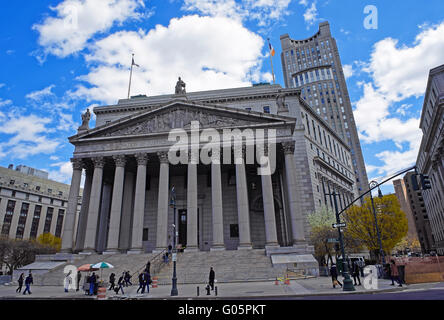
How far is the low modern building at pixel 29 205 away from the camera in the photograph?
7119cm

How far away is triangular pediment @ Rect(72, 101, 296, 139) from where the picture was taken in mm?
33344

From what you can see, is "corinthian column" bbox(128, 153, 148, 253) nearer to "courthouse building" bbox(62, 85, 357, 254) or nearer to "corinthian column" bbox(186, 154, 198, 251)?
"courthouse building" bbox(62, 85, 357, 254)

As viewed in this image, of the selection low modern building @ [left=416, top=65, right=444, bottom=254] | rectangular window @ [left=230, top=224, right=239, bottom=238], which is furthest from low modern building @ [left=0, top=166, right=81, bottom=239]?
low modern building @ [left=416, top=65, right=444, bottom=254]

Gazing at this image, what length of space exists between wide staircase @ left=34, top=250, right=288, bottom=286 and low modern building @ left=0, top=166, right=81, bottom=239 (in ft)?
172

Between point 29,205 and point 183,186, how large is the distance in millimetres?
58198

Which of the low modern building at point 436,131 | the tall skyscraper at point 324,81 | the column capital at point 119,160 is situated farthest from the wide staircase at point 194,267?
the tall skyscraper at point 324,81

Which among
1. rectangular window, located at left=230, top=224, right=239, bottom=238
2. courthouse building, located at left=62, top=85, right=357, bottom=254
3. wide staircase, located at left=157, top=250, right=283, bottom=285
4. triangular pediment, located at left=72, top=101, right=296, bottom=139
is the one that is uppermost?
triangular pediment, located at left=72, top=101, right=296, bottom=139

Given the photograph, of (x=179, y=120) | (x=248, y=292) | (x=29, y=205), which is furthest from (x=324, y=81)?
(x=29, y=205)

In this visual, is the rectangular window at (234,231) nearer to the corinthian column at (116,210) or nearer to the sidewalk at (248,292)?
the corinthian column at (116,210)

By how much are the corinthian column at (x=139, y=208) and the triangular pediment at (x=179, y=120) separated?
356cm

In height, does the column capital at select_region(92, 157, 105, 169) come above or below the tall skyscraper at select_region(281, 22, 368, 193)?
below

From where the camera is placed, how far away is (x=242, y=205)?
31.0m

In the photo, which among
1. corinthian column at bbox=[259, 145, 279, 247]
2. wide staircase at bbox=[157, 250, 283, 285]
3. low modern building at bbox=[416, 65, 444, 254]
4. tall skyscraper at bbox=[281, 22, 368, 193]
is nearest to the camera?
wide staircase at bbox=[157, 250, 283, 285]

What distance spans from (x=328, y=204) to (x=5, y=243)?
52.1 meters
